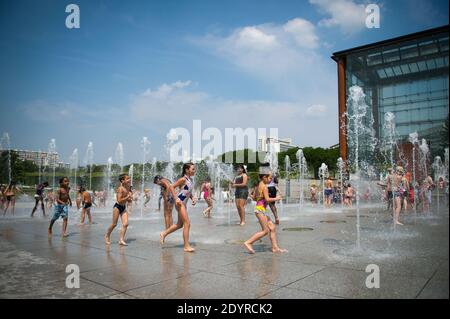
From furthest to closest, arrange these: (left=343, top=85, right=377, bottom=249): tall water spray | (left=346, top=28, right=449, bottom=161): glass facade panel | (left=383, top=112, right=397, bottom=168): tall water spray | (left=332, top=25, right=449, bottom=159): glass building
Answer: (left=343, top=85, right=377, bottom=249): tall water spray, (left=383, top=112, right=397, bottom=168): tall water spray, (left=346, top=28, right=449, bottom=161): glass facade panel, (left=332, top=25, right=449, bottom=159): glass building

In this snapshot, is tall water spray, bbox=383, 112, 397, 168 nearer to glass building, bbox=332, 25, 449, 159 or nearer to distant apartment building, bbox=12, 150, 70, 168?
glass building, bbox=332, 25, 449, 159

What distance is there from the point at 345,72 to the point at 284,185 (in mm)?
15408

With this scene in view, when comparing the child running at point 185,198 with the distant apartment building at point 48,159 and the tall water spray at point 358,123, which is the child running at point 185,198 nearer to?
the distant apartment building at point 48,159

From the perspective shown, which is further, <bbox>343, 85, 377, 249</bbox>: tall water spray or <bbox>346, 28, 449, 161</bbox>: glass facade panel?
<bbox>343, 85, 377, 249</bbox>: tall water spray

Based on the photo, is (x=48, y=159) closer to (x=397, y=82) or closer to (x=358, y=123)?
(x=358, y=123)

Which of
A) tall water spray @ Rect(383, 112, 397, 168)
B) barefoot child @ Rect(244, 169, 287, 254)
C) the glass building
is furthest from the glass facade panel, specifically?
barefoot child @ Rect(244, 169, 287, 254)

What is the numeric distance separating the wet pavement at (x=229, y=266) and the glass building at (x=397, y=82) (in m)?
29.3

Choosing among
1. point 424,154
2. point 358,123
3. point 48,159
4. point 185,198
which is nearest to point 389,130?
point 358,123

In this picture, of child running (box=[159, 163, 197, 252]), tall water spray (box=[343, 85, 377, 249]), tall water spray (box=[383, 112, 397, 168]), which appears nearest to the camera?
child running (box=[159, 163, 197, 252])

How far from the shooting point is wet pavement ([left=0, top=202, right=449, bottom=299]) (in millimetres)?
4008

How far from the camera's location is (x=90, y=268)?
526 centimetres

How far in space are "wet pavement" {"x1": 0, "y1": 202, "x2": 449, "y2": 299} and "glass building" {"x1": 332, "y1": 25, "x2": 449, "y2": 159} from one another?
29.3 m

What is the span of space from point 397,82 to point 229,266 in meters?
37.8
